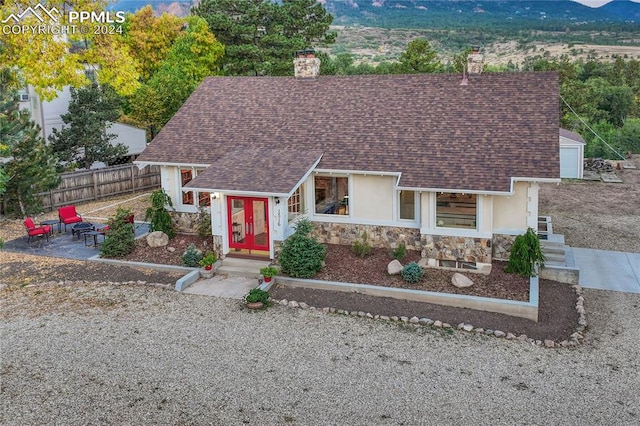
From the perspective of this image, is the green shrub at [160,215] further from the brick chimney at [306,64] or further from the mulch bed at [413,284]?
the brick chimney at [306,64]

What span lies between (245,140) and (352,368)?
425 inches

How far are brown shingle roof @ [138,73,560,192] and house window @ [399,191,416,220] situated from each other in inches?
34.9

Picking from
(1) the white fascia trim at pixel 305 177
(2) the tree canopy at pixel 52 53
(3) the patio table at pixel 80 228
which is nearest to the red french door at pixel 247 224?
(1) the white fascia trim at pixel 305 177

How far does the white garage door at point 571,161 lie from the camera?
3003cm

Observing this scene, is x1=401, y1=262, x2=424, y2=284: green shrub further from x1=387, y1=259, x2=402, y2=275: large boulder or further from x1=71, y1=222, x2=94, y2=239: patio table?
x1=71, y1=222, x2=94, y2=239: patio table

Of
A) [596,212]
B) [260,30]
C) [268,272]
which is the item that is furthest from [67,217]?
[596,212]

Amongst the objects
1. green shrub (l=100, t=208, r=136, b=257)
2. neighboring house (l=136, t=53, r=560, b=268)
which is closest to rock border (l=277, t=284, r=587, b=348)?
neighboring house (l=136, t=53, r=560, b=268)

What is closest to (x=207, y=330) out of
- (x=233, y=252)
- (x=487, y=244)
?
(x=233, y=252)

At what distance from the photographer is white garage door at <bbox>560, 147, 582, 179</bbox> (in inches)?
1182

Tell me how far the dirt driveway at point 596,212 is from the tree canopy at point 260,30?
17245mm

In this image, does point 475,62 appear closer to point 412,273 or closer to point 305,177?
A: point 305,177

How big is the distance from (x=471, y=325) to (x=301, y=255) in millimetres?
5091

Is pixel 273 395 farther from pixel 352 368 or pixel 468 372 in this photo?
pixel 468 372

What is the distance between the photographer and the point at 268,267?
1583 centimetres
